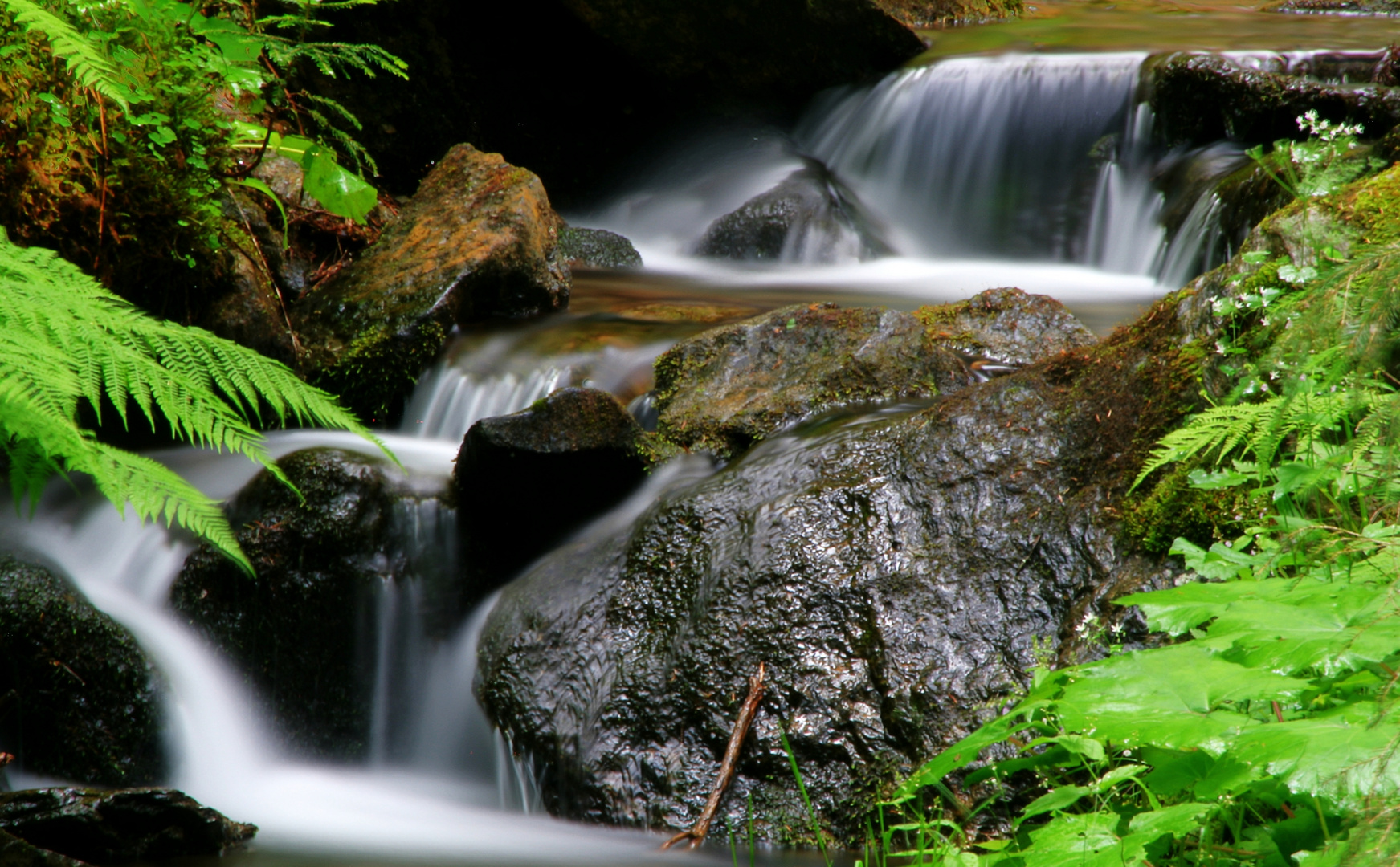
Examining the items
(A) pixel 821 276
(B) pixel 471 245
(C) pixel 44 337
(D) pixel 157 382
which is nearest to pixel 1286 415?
(D) pixel 157 382

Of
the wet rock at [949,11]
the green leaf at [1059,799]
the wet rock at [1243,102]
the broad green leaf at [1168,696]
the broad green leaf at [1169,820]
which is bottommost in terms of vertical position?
the green leaf at [1059,799]

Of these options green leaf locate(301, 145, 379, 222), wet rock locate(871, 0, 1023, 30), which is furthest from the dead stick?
wet rock locate(871, 0, 1023, 30)

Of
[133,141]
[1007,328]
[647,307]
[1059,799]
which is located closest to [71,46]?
[133,141]

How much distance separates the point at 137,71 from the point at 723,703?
3610 mm

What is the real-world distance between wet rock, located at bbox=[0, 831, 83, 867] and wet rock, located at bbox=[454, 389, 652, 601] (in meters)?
1.84

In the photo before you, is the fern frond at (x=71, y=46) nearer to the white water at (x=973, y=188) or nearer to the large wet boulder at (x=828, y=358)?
the large wet boulder at (x=828, y=358)

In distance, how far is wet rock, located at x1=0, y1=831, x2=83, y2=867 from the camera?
6.15 feet

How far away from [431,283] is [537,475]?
1.71m

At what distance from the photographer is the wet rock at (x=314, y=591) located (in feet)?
11.4

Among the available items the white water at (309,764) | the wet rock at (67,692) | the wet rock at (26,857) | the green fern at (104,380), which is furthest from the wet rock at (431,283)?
the wet rock at (26,857)

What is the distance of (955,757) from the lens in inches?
58.3

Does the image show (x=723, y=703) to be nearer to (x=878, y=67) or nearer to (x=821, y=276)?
(x=821, y=276)

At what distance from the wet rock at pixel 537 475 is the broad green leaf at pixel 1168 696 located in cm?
255

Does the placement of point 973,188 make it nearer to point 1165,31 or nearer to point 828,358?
point 1165,31
